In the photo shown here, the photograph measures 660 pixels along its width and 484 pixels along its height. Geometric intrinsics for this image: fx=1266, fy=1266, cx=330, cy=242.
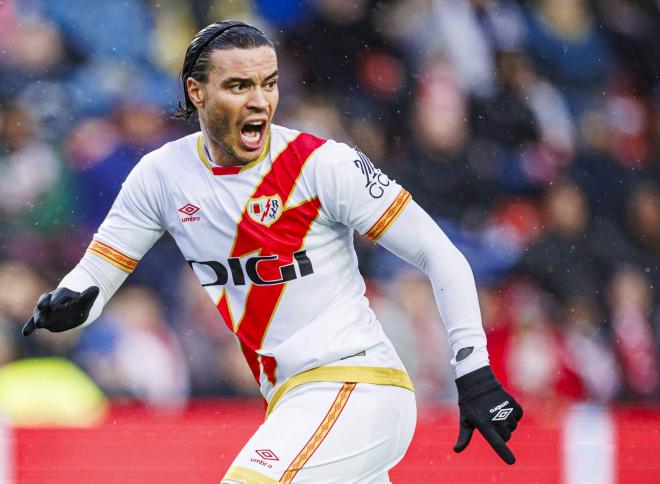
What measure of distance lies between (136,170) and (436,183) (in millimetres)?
3822

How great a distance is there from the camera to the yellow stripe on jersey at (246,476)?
2934 mm

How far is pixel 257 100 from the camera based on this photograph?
3242mm

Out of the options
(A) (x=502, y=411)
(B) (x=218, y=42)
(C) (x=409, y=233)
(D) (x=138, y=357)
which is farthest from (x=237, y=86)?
(D) (x=138, y=357)

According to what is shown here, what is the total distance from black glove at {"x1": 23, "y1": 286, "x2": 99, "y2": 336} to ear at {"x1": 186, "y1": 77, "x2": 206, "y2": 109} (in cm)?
57

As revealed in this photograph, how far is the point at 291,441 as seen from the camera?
120 inches

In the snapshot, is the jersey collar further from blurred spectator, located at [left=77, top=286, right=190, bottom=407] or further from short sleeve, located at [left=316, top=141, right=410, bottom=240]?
blurred spectator, located at [left=77, top=286, right=190, bottom=407]

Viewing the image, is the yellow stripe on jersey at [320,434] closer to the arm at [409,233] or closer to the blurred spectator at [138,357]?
the arm at [409,233]

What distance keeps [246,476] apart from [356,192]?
0.75 m

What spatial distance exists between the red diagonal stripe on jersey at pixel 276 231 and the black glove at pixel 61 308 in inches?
17.1

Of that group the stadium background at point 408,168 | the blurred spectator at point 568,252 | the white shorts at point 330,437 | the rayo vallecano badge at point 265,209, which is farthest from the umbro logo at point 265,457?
the blurred spectator at point 568,252

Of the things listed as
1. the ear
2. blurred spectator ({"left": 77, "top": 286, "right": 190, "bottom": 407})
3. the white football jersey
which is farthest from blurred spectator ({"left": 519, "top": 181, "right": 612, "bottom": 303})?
the ear

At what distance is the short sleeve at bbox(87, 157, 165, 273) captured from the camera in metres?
3.42

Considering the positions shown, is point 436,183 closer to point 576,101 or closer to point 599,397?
point 576,101

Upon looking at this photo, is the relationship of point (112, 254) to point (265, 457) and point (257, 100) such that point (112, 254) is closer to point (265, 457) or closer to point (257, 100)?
point (257, 100)
